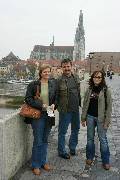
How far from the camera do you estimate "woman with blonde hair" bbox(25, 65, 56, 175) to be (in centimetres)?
637

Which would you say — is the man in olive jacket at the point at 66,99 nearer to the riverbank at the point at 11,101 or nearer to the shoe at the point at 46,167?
the shoe at the point at 46,167

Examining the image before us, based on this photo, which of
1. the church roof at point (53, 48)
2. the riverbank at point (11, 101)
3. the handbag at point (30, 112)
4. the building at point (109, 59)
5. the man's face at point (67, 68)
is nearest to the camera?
the handbag at point (30, 112)

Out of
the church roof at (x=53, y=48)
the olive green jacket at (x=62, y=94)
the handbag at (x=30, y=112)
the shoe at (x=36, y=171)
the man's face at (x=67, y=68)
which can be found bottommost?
the shoe at (x=36, y=171)

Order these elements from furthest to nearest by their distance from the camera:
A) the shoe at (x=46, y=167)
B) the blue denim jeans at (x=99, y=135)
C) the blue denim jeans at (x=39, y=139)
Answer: the blue denim jeans at (x=99, y=135)
the shoe at (x=46, y=167)
the blue denim jeans at (x=39, y=139)

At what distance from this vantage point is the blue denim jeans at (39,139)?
644 centimetres

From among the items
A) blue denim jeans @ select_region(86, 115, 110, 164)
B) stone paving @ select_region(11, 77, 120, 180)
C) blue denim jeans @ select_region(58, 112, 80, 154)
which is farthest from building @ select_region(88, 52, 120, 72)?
blue denim jeans @ select_region(86, 115, 110, 164)

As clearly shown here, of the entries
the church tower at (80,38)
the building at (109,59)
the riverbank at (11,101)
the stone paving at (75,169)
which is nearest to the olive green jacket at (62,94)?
the stone paving at (75,169)

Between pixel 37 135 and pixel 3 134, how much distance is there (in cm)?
87

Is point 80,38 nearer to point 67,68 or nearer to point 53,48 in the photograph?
point 53,48

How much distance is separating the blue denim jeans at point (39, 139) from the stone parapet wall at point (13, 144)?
25cm

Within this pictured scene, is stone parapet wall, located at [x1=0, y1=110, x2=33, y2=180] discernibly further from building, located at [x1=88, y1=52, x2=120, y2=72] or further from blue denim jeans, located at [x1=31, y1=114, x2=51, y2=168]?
building, located at [x1=88, y1=52, x2=120, y2=72]

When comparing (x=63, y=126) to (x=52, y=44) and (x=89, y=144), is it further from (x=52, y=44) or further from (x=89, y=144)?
(x=52, y=44)

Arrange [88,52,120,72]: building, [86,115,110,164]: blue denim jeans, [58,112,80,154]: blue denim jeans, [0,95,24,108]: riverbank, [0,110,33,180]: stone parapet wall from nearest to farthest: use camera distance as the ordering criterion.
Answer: [0,110,33,180]: stone parapet wall < [86,115,110,164]: blue denim jeans < [58,112,80,154]: blue denim jeans < [0,95,24,108]: riverbank < [88,52,120,72]: building

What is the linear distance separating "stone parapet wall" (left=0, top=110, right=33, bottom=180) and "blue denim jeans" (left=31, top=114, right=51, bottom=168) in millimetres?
255
